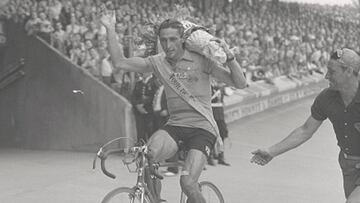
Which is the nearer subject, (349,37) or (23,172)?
(23,172)

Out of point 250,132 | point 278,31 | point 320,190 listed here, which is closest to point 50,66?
point 250,132

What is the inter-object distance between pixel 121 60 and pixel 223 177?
5.26 metres

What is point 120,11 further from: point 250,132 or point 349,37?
point 349,37

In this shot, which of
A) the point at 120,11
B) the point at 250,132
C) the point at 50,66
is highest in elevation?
the point at 120,11

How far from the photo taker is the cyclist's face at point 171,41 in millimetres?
5691

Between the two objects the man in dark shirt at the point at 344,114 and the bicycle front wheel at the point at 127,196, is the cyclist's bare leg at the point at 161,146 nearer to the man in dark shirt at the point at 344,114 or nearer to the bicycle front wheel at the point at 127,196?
the bicycle front wheel at the point at 127,196

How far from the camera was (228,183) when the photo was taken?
34.0 feet

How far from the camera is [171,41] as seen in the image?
572 cm

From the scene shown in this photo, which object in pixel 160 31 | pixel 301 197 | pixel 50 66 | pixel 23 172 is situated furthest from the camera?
pixel 50 66

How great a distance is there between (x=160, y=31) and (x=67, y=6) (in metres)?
11.1

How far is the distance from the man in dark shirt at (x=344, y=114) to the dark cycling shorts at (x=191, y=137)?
457mm

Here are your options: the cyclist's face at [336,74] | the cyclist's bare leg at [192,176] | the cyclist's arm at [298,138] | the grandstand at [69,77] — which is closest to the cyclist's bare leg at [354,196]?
the cyclist's arm at [298,138]

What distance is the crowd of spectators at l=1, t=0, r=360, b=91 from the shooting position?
45.8ft

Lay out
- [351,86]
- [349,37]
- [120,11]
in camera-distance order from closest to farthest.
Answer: [351,86]
[120,11]
[349,37]
